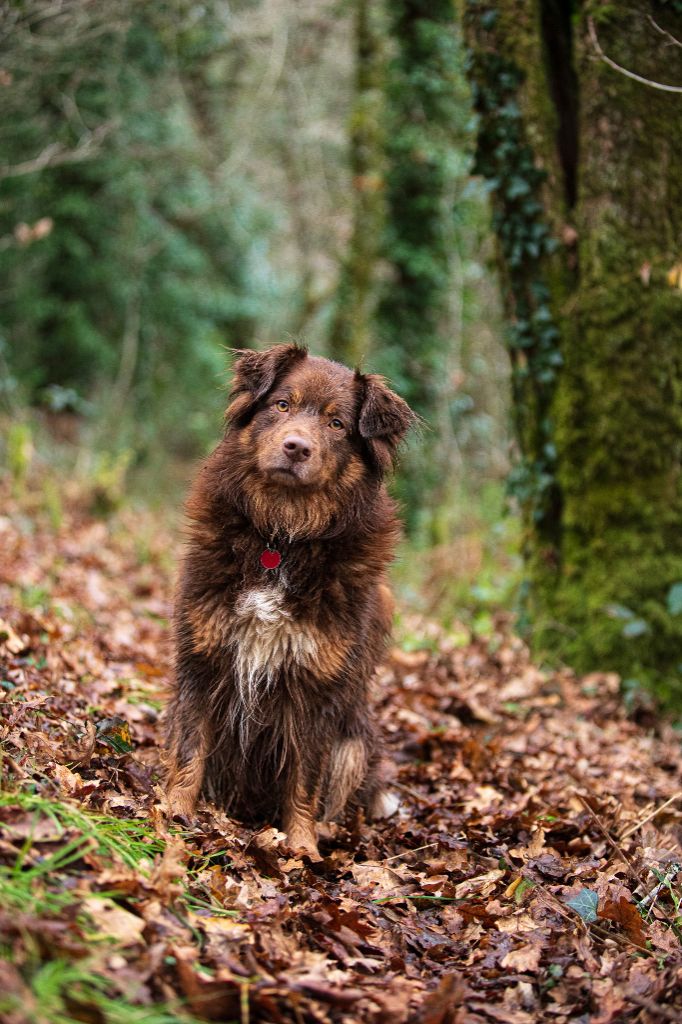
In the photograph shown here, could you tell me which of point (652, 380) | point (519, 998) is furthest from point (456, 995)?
point (652, 380)

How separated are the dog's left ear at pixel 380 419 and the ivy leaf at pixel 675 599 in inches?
96.2

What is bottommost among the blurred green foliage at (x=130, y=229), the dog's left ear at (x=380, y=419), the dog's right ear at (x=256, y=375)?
the blurred green foliage at (x=130, y=229)

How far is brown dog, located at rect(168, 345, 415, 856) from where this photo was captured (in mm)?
4141

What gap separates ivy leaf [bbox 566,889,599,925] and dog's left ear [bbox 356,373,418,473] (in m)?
1.99

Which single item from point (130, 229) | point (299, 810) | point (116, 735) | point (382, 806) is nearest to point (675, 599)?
point (382, 806)

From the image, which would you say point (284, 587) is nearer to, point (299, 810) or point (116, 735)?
point (299, 810)

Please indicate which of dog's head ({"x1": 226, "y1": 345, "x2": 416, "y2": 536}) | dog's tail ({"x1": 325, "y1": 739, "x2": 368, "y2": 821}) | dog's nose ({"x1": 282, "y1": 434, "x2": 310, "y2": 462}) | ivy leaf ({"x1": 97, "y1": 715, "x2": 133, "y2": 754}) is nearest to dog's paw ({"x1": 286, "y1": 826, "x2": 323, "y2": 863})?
dog's tail ({"x1": 325, "y1": 739, "x2": 368, "y2": 821})

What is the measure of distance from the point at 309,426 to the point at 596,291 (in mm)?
3340

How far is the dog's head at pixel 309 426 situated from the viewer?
13.5ft

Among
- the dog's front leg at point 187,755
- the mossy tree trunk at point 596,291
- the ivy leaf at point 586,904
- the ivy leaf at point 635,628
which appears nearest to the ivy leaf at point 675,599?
the mossy tree trunk at point 596,291

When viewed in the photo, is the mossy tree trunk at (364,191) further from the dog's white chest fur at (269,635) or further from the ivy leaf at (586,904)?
the ivy leaf at (586,904)

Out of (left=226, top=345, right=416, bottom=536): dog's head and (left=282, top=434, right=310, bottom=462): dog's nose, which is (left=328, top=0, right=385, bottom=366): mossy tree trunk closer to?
(left=226, top=345, right=416, bottom=536): dog's head

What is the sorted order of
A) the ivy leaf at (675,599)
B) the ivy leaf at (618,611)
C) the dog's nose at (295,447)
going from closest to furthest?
the dog's nose at (295,447), the ivy leaf at (675,599), the ivy leaf at (618,611)

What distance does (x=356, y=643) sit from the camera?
4266mm
